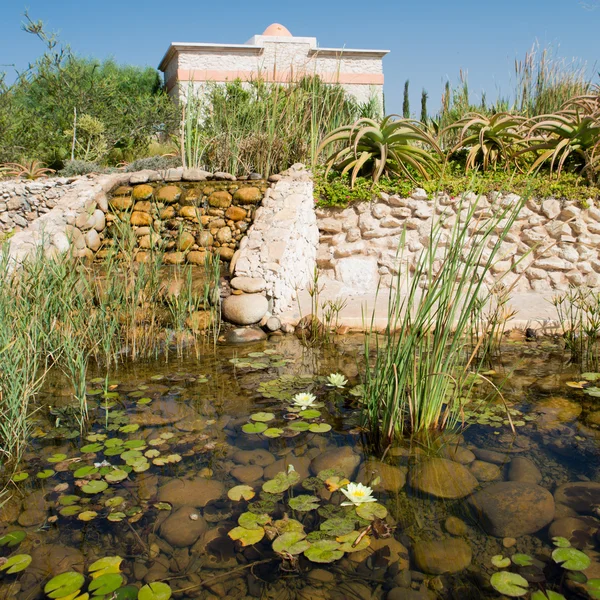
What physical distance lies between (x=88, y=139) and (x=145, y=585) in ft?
29.6

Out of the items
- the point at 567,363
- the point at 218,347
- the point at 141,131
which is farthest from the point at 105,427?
the point at 141,131

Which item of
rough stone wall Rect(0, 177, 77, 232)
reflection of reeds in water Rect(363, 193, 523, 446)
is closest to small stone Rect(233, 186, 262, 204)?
rough stone wall Rect(0, 177, 77, 232)

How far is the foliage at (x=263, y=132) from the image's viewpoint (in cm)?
675

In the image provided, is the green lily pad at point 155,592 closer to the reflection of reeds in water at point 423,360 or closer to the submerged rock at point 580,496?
the reflection of reeds in water at point 423,360

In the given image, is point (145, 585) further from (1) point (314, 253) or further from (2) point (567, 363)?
(1) point (314, 253)

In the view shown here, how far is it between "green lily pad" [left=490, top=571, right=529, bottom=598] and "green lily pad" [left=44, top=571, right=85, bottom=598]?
1.33 m

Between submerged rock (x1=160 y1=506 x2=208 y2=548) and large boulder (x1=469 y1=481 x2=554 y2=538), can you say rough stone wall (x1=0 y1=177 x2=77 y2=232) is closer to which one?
submerged rock (x1=160 y1=506 x2=208 y2=548)

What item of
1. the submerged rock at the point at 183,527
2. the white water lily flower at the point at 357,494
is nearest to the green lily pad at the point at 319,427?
the white water lily flower at the point at 357,494

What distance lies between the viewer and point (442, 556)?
1868mm

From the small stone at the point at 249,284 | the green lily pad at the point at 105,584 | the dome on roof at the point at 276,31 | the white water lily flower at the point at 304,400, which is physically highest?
the dome on roof at the point at 276,31

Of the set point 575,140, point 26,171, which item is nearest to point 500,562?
A: point 575,140

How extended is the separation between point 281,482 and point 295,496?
0.11 m

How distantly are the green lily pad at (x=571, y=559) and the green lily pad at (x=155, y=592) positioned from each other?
1285 mm

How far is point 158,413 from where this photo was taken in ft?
9.91
